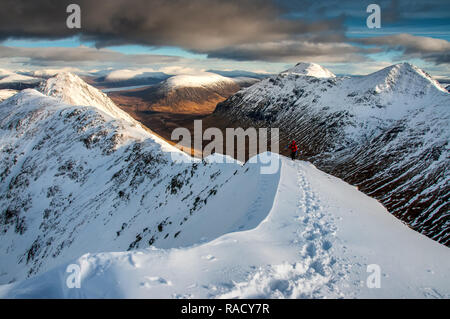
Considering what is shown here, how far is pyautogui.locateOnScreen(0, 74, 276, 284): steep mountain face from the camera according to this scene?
27.4 m

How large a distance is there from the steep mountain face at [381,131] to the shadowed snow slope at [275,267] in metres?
46.4

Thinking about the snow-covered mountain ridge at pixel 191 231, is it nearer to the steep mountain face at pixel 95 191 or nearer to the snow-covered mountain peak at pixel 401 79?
the steep mountain face at pixel 95 191

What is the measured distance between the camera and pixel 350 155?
94062 mm

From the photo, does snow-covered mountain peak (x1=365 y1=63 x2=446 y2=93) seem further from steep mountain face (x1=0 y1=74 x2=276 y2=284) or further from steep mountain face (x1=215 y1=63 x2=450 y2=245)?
steep mountain face (x1=0 y1=74 x2=276 y2=284)

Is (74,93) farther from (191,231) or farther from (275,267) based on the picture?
(275,267)

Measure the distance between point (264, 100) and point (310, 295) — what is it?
17841 centimetres

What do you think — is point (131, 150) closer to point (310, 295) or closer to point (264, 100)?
point (310, 295)

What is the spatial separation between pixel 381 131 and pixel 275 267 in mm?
108079

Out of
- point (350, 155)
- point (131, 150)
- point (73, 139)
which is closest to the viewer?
point (131, 150)

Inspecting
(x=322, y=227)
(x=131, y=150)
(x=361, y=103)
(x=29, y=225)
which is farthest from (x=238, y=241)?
(x=361, y=103)

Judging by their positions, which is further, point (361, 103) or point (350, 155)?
point (361, 103)

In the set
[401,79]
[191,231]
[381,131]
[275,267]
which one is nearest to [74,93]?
[191,231]

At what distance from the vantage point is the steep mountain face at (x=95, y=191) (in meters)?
27.4

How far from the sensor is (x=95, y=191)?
50.0 meters
